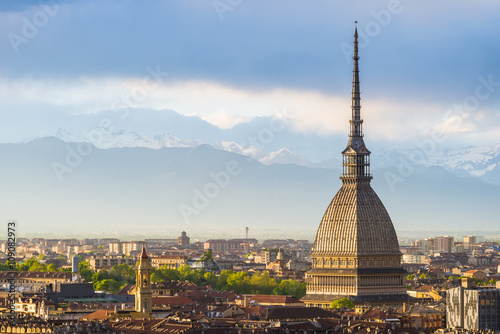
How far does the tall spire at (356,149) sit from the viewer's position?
126 m

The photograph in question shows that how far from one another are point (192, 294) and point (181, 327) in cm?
5647

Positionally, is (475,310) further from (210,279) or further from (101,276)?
(210,279)

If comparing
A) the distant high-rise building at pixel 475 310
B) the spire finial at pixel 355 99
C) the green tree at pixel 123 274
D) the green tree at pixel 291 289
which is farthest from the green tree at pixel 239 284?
the distant high-rise building at pixel 475 310

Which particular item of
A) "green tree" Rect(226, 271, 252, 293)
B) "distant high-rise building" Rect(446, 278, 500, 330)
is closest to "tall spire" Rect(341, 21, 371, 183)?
"green tree" Rect(226, 271, 252, 293)

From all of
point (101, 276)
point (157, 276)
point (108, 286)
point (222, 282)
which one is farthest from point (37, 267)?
point (108, 286)

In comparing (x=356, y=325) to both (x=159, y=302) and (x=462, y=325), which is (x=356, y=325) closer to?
(x=462, y=325)

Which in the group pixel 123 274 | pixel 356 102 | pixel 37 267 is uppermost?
pixel 356 102

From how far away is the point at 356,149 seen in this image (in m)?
127

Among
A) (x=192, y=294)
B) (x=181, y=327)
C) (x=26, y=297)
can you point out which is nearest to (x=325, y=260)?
(x=192, y=294)

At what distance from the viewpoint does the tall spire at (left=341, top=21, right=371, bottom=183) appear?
12644cm

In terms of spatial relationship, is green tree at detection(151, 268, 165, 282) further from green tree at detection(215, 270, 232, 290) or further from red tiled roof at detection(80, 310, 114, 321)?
red tiled roof at detection(80, 310, 114, 321)

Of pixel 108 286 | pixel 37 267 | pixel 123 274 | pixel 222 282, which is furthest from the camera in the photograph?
pixel 37 267

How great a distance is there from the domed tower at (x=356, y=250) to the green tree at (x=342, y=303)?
186cm

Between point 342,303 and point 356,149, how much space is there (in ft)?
49.1
